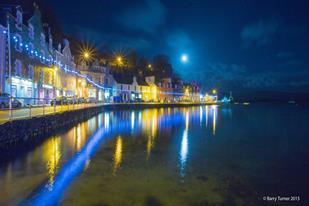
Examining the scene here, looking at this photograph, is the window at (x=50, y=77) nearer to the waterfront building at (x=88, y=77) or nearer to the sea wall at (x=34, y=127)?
the sea wall at (x=34, y=127)

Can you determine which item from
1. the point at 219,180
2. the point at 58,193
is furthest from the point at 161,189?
the point at 58,193

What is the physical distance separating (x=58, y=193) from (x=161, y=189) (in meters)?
3.11

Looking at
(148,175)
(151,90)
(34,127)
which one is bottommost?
(148,175)

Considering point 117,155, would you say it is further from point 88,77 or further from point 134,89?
point 134,89

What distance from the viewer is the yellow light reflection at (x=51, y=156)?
9.47 m

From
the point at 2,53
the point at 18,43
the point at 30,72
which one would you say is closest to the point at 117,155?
the point at 2,53

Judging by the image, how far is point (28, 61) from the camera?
99.3ft

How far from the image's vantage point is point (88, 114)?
34469mm

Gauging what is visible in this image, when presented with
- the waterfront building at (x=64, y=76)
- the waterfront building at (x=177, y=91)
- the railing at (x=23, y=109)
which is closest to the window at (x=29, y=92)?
the railing at (x=23, y=109)

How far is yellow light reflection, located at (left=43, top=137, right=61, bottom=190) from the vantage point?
9.47 metres

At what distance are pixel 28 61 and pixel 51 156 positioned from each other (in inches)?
850

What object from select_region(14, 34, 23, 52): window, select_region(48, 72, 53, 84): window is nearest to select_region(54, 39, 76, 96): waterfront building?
select_region(48, 72, 53, 84): window

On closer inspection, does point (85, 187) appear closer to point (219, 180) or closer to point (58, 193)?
point (58, 193)

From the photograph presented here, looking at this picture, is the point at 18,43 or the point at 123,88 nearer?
the point at 18,43
